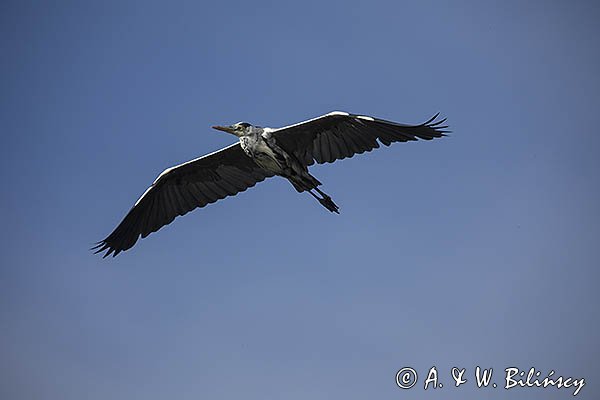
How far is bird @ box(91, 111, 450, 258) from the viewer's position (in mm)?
13289

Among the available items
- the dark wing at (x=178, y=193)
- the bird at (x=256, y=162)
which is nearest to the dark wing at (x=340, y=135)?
the bird at (x=256, y=162)

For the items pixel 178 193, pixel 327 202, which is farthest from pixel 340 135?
pixel 178 193

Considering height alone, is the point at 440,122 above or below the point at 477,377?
above

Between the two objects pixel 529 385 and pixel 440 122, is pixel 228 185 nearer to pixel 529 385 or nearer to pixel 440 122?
pixel 440 122

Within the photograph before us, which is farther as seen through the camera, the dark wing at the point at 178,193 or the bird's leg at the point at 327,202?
the dark wing at the point at 178,193

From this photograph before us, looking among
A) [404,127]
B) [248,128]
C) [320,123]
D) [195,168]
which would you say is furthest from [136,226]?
[404,127]

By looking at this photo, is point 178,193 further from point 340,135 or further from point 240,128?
point 340,135

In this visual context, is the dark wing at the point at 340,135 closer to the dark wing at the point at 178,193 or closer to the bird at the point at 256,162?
the bird at the point at 256,162

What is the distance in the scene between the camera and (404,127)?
1281cm

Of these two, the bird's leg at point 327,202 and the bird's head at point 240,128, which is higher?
the bird's head at point 240,128

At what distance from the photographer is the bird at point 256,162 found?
13.3 metres

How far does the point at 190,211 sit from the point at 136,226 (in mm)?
1198

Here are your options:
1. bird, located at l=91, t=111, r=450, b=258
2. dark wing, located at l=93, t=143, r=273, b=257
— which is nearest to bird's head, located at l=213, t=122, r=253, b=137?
bird, located at l=91, t=111, r=450, b=258

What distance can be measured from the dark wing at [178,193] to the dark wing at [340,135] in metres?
1.51
